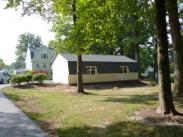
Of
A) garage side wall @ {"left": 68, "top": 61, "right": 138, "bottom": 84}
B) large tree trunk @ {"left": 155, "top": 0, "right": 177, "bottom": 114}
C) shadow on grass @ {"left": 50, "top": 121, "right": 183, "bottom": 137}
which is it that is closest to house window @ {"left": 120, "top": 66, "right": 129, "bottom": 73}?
garage side wall @ {"left": 68, "top": 61, "right": 138, "bottom": 84}

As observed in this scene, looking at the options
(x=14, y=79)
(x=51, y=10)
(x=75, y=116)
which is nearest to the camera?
(x=75, y=116)

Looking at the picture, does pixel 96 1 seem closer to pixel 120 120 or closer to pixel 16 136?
pixel 120 120

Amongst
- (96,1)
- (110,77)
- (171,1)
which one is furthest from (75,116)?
(110,77)

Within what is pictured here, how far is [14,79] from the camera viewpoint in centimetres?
3734

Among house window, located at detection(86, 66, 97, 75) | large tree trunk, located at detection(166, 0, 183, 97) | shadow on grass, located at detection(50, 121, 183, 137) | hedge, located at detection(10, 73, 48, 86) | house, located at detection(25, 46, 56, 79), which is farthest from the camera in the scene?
house, located at detection(25, 46, 56, 79)

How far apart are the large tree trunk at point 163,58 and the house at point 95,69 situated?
2995 cm

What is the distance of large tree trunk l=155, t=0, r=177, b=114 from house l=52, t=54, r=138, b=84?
98.2 feet

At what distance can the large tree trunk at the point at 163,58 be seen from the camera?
1284cm

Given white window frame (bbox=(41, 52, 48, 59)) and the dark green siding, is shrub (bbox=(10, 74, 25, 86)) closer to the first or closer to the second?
the dark green siding

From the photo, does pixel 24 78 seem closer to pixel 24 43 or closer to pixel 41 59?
pixel 41 59

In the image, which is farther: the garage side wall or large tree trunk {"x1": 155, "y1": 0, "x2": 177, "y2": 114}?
the garage side wall

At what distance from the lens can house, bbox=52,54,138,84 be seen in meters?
43.2

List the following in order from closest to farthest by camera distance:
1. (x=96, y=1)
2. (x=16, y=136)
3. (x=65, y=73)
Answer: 1. (x=16, y=136)
2. (x=96, y=1)
3. (x=65, y=73)

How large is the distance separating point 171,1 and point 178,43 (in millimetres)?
2251
